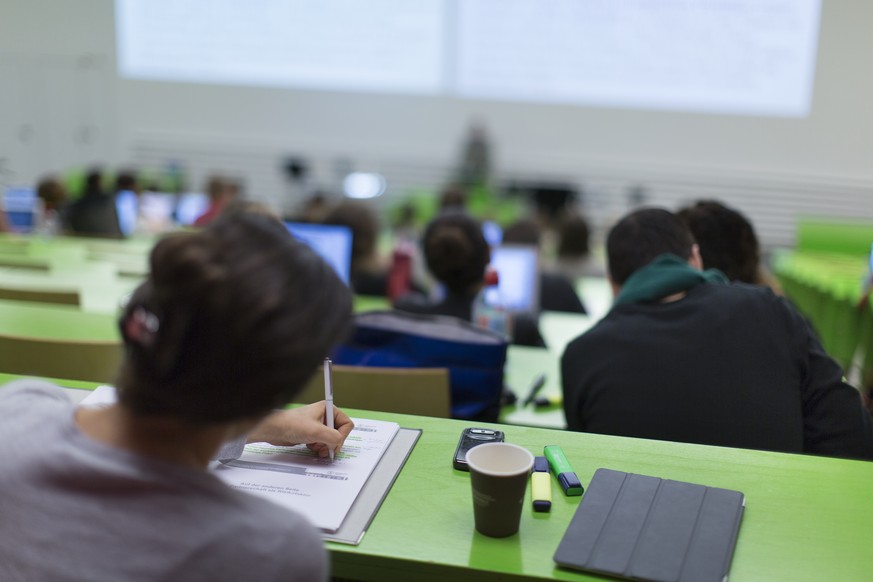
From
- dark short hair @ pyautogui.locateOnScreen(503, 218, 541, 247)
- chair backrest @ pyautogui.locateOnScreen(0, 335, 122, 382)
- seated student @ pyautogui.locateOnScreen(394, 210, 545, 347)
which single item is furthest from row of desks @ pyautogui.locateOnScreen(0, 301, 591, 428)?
dark short hair @ pyautogui.locateOnScreen(503, 218, 541, 247)

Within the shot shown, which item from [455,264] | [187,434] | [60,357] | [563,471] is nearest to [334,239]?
[455,264]

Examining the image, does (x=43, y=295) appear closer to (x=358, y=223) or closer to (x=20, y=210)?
(x=358, y=223)

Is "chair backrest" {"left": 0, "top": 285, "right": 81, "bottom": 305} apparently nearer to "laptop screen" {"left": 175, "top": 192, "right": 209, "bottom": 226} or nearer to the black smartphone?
the black smartphone

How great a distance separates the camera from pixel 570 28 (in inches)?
302

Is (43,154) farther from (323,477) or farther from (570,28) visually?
(323,477)

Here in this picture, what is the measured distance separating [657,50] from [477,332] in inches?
249

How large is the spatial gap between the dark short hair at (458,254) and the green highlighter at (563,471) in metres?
1.33

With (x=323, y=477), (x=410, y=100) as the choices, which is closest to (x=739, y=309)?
(x=323, y=477)

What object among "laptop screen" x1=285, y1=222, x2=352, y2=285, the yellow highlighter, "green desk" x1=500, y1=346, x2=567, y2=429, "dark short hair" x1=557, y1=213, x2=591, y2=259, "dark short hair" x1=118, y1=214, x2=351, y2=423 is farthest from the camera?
"dark short hair" x1=557, y1=213, x2=591, y2=259

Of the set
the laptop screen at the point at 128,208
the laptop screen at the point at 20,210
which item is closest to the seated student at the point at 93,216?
the laptop screen at the point at 20,210

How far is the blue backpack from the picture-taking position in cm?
198

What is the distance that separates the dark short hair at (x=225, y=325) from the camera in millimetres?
721

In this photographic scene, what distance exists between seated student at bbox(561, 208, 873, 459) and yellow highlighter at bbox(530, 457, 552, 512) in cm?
53

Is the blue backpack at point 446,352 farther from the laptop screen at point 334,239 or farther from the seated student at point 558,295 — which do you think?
the seated student at point 558,295
